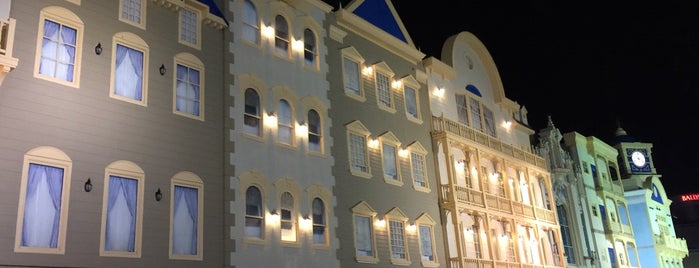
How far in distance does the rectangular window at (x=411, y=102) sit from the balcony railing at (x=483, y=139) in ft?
4.36

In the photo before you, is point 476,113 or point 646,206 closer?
point 476,113

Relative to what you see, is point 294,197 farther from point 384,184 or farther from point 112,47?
point 112,47

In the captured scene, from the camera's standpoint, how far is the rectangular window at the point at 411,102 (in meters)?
31.0

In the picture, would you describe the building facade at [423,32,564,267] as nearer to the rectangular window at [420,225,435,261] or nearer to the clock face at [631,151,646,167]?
the rectangular window at [420,225,435,261]

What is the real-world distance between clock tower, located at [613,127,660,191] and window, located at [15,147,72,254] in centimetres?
5430

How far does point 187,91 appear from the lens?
20.2 m

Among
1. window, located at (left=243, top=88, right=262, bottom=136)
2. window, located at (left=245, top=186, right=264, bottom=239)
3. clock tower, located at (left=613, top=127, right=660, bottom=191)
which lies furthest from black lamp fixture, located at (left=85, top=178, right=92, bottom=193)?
clock tower, located at (left=613, top=127, right=660, bottom=191)

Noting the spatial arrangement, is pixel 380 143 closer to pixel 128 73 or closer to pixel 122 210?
pixel 128 73

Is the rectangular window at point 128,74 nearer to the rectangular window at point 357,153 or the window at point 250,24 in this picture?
the window at point 250,24

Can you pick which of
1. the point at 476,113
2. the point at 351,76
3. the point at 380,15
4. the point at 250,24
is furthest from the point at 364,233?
the point at 476,113

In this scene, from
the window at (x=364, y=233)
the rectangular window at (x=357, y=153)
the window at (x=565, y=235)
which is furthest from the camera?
the window at (x=565, y=235)

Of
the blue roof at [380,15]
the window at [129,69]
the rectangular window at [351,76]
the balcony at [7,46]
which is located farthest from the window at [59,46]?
the blue roof at [380,15]

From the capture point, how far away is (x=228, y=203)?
2009cm

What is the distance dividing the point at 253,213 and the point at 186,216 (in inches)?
114
